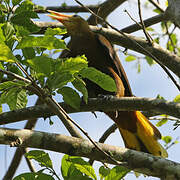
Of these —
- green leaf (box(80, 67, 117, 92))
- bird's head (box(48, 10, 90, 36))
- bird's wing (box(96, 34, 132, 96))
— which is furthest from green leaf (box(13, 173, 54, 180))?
bird's head (box(48, 10, 90, 36))

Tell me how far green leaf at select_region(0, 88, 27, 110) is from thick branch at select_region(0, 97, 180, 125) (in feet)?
0.49

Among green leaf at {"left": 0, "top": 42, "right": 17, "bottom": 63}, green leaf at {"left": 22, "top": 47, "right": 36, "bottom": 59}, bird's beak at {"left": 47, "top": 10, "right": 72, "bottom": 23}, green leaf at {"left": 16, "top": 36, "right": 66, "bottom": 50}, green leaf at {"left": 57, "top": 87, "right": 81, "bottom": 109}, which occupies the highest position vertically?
green leaf at {"left": 16, "top": 36, "right": 66, "bottom": 50}

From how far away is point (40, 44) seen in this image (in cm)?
142

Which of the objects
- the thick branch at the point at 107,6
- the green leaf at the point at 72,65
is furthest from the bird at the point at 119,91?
the green leaf at the point at 72,65

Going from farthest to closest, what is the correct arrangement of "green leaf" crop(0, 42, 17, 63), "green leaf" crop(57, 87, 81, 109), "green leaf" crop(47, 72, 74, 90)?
"green leaf" crop(57, 87, 81, 109)
"green leaf" crop(47, 72, 74, 90)
"green leaf" crop(0, 42, 17, 63)

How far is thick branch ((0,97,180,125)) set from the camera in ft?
6.31

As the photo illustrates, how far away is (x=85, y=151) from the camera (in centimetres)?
168

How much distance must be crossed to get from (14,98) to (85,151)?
0.46 meters

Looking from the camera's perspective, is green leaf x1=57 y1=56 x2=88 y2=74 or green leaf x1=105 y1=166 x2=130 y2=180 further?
green leaf x1=105 y1=166 x2=130 y2=180

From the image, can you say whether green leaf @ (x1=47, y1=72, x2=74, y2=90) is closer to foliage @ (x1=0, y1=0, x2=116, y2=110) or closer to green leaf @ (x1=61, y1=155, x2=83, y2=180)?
foliage @ (x1=0, y1=0, x2=116, y2=110)

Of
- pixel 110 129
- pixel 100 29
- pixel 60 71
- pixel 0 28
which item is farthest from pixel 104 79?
pixel 110 129

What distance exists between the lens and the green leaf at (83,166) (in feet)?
5.25

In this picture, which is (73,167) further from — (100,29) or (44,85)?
(100,29)

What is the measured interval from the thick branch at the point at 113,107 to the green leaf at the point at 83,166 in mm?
512
